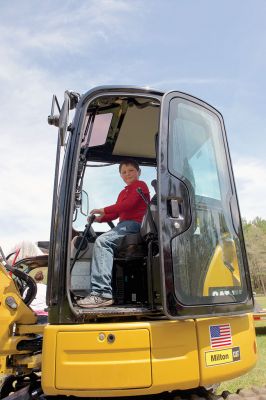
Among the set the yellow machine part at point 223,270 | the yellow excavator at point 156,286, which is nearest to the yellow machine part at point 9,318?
the yellow excavator at point 156,286

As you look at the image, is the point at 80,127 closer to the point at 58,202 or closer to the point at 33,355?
the point at 58,202

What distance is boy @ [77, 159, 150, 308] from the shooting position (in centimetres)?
286

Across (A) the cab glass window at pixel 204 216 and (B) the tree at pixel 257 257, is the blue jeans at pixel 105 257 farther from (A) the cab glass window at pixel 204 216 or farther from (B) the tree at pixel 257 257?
(B) the tree at pixel 257 257

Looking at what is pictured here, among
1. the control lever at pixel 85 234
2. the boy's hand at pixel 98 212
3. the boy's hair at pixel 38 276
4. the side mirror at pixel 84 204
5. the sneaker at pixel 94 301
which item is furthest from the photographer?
the boy's hair at pixel 38 276

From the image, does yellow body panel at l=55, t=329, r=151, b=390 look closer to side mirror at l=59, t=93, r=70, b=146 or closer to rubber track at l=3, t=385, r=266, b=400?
rubber track at l=3, t=385, r=266, b=400

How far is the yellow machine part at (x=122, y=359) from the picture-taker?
231cm

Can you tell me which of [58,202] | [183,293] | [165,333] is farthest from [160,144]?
[165,333]

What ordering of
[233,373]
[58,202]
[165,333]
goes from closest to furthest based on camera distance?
[165,333] → [233,373] → [58,202]

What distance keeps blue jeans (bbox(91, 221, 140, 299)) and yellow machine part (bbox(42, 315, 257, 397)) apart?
0.50 meters

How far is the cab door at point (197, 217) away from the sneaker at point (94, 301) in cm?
52

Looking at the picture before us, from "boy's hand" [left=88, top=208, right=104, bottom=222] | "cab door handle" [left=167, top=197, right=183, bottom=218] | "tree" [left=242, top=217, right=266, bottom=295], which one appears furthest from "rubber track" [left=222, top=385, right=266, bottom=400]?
"tree" [left=242, top=217, right=266, bottom=295]

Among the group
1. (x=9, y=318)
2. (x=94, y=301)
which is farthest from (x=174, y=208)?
(x=9, y=318)

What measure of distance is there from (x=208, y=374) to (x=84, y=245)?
1.42 metres

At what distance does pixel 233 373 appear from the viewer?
2629 millimetres
